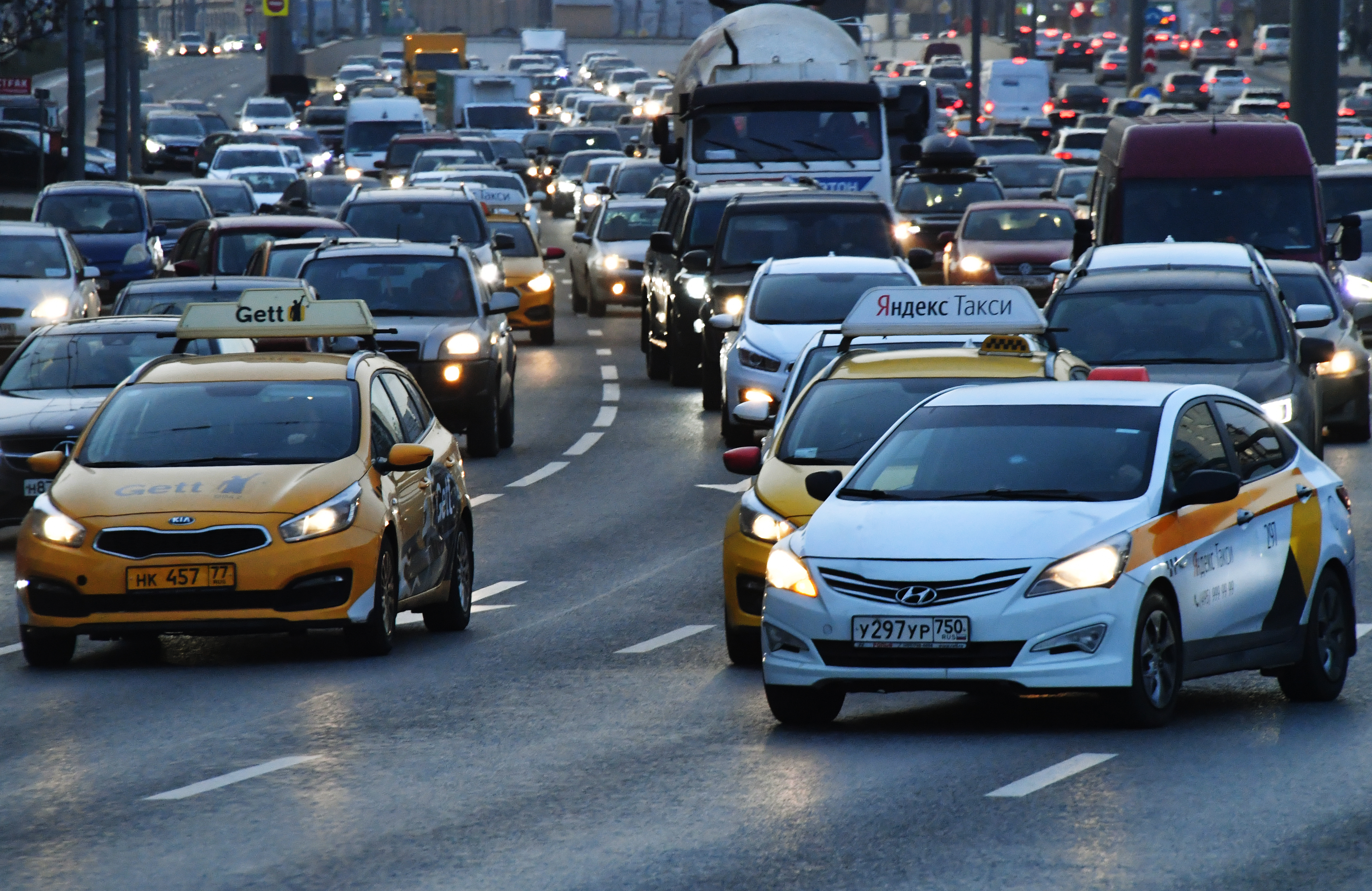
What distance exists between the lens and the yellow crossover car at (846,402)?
1234cm

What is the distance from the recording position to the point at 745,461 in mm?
13375

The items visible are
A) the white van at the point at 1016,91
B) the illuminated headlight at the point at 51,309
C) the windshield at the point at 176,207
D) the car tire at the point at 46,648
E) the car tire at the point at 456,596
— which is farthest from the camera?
the white van at the point at 1016,91

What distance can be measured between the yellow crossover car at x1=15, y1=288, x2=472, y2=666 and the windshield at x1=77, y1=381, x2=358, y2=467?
0.01 metres

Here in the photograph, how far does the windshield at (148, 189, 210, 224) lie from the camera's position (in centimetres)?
4169

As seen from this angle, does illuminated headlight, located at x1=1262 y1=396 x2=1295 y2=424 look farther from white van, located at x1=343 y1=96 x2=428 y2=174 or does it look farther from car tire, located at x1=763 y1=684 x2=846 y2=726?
white van, located at x1=343 y1=96 x2=428 y2=174

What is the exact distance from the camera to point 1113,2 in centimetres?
17812

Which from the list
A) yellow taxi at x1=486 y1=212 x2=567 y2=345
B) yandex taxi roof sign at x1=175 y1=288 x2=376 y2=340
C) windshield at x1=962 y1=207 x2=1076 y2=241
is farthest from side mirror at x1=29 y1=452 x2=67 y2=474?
windshield at x1=962 y1=207 x2=1076 y2=241

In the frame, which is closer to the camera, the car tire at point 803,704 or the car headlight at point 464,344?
the car tire at point 803,704

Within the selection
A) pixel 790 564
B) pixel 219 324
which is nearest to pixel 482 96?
pixel 219 324

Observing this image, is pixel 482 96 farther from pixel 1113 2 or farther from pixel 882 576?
pixel 1113 2

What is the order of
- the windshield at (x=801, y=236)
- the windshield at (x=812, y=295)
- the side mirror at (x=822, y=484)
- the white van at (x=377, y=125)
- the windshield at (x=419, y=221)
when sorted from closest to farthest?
the side mirror at (x=822, y=484) < the windshield at (x=812, y=295) < the windshield at (x=801, y=236) < the windshield at (x=419, y=221) < the white van at (x=377, y=125)

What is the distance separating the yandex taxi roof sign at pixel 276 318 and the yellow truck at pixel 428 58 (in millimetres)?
82971

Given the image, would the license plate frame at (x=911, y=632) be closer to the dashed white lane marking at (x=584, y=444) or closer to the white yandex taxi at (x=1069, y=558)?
the white yandex taxi at (x=1069, y=558)

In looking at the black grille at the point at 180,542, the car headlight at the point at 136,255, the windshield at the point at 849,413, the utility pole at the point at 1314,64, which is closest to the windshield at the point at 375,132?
the utility pole at the point at 1314,64
